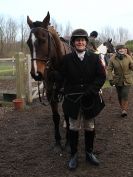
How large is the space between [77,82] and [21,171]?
1416 mm

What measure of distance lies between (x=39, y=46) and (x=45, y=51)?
12 centimetres

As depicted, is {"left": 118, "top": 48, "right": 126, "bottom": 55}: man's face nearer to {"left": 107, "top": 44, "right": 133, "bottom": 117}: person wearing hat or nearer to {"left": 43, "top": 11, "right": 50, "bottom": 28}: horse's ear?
{"left": 107, "top": 44, "right": 133, "bottom": 117}: person wearing hat

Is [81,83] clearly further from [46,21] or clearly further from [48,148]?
[48,148]

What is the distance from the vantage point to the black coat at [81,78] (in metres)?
5.19

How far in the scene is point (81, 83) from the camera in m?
5.25

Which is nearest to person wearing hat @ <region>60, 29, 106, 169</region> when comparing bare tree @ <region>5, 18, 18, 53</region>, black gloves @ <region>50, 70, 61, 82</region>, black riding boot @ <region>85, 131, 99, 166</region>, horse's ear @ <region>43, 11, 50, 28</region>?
black riding boot @ <region>85, 131, 99, 166</region>

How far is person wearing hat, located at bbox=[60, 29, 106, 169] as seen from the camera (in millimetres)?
5188

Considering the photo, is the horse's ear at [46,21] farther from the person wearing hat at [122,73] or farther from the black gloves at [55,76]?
the person wearing hat at [122,73]

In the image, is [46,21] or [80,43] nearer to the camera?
[80,43]

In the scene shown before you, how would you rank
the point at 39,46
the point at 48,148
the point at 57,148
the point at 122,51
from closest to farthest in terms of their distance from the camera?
the point at 39,46
the point at 57,148
the point at 48,148
the point at 122,51

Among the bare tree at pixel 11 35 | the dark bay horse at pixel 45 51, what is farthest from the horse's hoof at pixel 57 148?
the bare tree at pixel 11 35

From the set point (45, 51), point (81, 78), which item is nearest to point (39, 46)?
point (45, 51)

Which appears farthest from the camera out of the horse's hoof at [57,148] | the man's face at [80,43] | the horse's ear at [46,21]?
the horse's hoof at [57,148]

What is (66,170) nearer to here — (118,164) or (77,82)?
(118,164)
